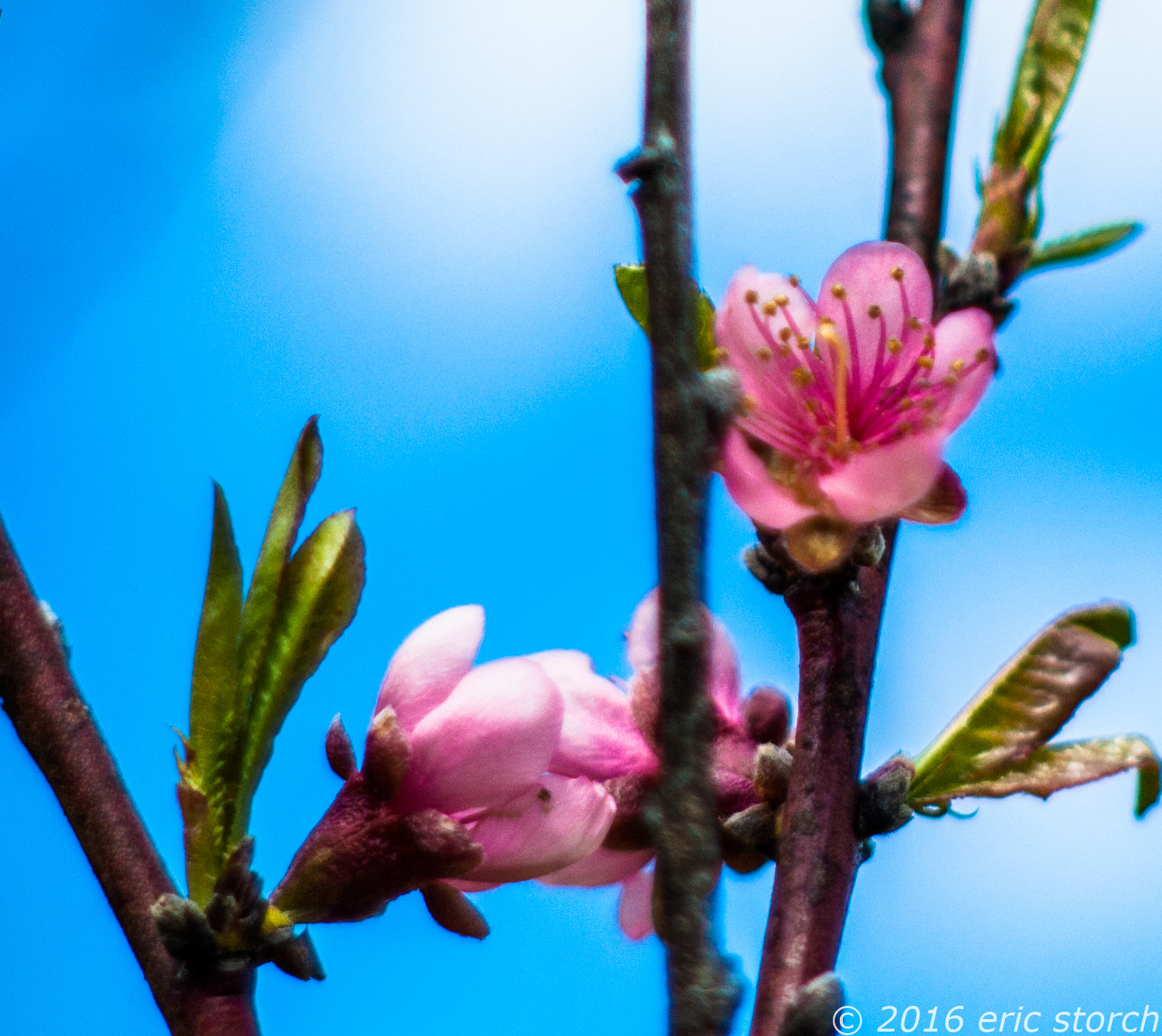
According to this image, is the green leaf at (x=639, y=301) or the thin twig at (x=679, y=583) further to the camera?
the green leaf at (x=639, y=301)

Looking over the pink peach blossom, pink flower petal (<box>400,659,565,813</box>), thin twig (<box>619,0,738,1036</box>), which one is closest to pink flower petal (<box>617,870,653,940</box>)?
the pink peach blossom

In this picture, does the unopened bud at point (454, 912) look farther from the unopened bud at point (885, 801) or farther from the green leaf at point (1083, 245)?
the green leaf at point (1083, 245)

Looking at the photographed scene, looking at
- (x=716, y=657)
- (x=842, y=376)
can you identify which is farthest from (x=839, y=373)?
(x=716, y=657)

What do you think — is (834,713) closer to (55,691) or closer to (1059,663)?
(1059,663)

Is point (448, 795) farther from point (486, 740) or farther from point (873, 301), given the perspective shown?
point (873, 301)

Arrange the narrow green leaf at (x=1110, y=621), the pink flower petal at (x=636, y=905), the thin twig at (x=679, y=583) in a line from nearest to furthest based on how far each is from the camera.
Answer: the thin twig at (x=679, y=583)
the narrow green leaf at (x=1110, y=621)
the pink flower petal at (x=636, y=905)

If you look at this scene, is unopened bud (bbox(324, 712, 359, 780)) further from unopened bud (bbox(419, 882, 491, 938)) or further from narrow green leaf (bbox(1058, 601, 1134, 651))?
narrow green leaf (bbox(1058, 601, 1134, 651))

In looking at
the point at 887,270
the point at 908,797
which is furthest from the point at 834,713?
the point at 887,270

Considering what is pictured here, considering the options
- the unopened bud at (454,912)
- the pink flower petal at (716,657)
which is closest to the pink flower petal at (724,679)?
the pink flower petal at (716,657)
